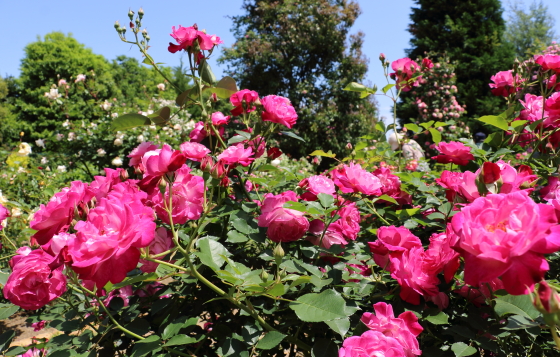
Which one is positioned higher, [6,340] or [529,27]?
[529,27]

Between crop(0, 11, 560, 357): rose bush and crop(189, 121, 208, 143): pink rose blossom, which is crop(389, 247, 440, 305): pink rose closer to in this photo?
crop(0, 11, 560, 357): rose bush

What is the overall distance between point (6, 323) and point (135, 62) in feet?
73.9

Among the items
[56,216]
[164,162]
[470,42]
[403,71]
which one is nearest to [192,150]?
[164,162]

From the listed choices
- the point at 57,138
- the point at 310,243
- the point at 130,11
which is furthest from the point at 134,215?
the point at 57,138

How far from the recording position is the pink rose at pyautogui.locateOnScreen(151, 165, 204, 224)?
80cm

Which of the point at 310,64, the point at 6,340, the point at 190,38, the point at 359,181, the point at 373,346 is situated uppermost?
the point at 310,64

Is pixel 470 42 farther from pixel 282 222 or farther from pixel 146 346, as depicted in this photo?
pixel 146 346

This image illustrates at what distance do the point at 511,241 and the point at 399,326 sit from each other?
0.28m

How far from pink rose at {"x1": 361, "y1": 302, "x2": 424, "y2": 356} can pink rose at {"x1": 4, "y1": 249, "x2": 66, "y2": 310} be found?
0.61 metres

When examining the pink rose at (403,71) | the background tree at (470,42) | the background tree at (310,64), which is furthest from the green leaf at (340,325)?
the background tree at (470,42)

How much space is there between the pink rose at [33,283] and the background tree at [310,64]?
9657mm

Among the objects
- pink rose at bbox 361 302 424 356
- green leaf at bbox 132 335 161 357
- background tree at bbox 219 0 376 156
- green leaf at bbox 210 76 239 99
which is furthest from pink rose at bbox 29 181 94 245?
background tree at bbox 219 0 376 156

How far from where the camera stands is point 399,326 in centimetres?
67

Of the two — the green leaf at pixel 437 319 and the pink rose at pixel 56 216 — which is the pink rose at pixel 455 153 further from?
the pink rose at pixel 56 216
